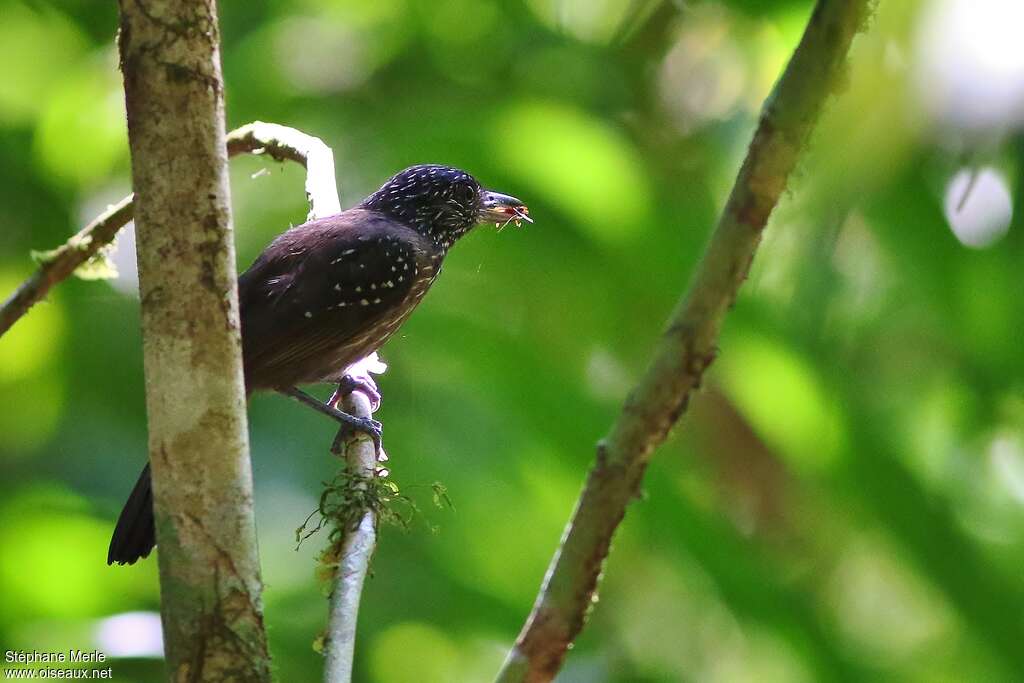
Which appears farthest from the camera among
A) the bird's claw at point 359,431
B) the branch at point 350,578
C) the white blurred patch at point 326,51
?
the white blurred patch at point 326,51

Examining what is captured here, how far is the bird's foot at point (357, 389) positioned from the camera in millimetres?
3889

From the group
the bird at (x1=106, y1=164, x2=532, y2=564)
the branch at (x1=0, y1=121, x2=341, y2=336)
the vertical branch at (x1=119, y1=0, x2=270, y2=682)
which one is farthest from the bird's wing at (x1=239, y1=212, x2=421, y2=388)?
the vertical branch at (x1=119, y1=0, x2=270, y2=682)

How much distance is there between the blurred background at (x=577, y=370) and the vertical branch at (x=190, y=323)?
4.33 ft

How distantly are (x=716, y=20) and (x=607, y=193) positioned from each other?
141 cm

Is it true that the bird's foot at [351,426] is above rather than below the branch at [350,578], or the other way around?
above

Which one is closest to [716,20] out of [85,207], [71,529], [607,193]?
[607,193]

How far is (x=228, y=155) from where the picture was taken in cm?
286

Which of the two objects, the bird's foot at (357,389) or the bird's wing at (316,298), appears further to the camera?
the bird's foot at (357,389)

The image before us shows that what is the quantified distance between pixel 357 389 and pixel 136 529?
92 centimetres

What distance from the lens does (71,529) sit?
3795 mm

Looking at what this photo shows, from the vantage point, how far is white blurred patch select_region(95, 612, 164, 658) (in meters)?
3.69

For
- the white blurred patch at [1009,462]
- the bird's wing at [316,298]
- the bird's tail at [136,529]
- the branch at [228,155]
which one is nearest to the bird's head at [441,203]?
the bird's wing at [316,298]

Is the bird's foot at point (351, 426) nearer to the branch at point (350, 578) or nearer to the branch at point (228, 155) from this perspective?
the branch at point (350, 578)

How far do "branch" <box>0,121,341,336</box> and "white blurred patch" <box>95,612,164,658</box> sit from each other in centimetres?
111
